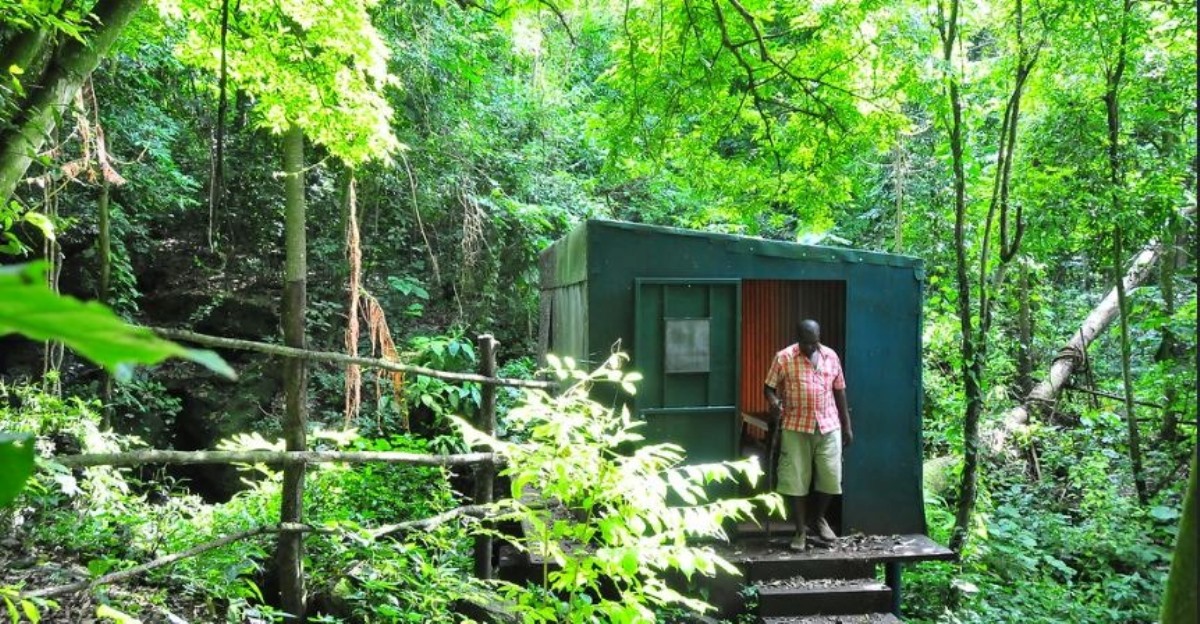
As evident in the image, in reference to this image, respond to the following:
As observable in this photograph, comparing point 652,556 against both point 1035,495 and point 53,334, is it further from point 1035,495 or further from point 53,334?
point 1035,495

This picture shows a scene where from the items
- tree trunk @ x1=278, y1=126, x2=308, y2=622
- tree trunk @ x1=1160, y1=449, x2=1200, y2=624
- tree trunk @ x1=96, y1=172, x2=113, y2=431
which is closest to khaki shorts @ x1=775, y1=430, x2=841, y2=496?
tree trunk @ x1=278, y1=126, x2=308, y2=622

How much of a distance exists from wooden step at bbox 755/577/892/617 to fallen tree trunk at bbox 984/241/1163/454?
4.42 metres

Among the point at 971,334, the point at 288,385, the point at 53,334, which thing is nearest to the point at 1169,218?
the point at 971,334

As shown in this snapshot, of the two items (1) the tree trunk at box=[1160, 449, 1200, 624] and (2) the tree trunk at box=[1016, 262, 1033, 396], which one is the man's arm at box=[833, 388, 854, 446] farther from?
(1) the tree trunk at box=[1160, 449, 1200, 624]

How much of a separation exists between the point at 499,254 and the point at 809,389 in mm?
5679

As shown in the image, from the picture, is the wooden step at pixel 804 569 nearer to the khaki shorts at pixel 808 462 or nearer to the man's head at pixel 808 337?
the khaki shorts at pixel 808 462

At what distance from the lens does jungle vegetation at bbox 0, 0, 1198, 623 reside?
3.34 meters

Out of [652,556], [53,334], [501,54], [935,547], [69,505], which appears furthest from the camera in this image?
[501,54]

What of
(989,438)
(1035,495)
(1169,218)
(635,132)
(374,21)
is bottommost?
(1035,495)

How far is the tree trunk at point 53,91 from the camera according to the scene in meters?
2.85

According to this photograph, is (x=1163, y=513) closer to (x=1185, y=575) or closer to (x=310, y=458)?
(x=310, y=458)

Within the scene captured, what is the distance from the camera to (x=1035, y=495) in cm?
898

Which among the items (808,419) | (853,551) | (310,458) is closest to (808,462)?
(808,419)

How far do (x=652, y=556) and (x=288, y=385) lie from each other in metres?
2.20
